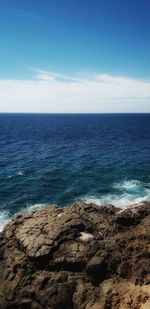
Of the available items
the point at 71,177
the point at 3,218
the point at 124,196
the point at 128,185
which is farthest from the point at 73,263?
the point at 71,177

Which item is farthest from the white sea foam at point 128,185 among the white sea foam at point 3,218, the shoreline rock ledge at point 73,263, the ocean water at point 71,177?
the shoreline rock ledge at point 73,263

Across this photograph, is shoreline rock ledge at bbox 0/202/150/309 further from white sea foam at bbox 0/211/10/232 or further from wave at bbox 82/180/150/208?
wave at bbox 82/180/150/208

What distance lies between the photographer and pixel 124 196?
42.0 metres

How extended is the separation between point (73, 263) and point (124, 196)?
→ 22.7m

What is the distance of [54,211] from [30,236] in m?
4.57

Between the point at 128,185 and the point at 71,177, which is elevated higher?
the point at 128,185

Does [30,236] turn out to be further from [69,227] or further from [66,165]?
[66,165]

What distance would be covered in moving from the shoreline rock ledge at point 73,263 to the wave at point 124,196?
42.8 feet

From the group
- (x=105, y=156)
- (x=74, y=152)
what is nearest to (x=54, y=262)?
(x=105, y=156)

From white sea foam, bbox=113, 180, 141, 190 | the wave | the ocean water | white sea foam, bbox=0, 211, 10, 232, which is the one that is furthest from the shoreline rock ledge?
white sea foam, bbox=113, 180, 141, 190

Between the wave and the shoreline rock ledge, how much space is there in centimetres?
1305

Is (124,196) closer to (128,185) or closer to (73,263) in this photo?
(128,185)

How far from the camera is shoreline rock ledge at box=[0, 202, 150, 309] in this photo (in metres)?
18.3

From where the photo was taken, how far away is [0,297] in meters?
19.7
